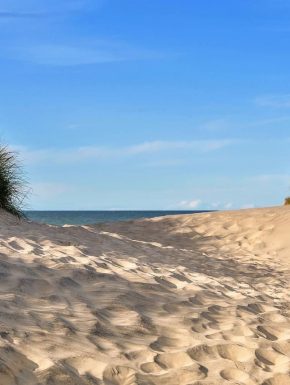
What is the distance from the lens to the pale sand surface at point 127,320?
11.5 feet

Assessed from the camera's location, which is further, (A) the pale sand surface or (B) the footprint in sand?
(A) the pale sand surface

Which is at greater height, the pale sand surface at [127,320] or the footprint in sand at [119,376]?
the pale sand surface at [127,320]

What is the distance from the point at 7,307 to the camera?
13.8ft

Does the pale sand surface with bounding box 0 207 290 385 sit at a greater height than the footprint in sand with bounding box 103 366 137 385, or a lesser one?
greater

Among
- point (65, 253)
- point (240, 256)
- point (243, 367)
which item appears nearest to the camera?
point (243, 367)

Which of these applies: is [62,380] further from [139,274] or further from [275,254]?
[275,254]

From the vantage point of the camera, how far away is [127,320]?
4.45 metres

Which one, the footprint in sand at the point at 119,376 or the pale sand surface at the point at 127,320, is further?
the pale sand surface at the point at 127,320

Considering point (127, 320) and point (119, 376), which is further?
point (127, 320)

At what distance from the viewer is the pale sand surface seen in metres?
3.50

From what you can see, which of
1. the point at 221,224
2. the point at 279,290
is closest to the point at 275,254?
the point at 221,224

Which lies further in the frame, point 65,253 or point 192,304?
point 65,253

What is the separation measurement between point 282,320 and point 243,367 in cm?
153

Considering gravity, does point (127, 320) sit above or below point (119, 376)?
above
